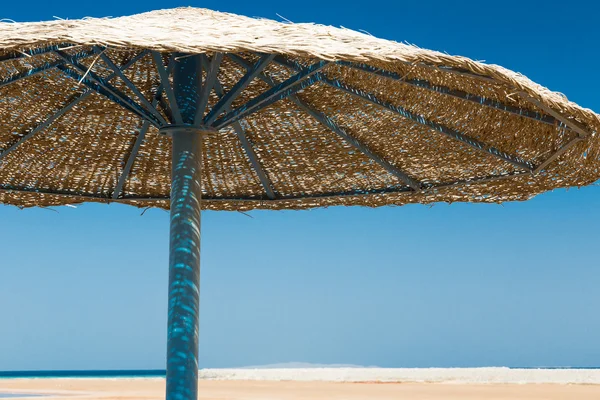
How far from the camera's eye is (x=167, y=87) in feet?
15.6

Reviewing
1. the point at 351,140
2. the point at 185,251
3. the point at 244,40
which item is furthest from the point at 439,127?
the point at 244,40

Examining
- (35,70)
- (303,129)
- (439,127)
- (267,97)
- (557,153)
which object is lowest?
(557,153)

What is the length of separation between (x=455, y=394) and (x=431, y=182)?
29.1 feet

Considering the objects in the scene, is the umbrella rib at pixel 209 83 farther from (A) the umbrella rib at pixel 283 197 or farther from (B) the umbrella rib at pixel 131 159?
(A) the umbrella rib at pixel 283 197

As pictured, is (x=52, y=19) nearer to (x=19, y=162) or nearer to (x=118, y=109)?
(x=118, y=109)

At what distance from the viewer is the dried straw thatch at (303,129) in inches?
169

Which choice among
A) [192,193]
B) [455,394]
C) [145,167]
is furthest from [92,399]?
[192,193]

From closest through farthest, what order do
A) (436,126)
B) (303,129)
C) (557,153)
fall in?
1. (557,153)
2. (436,126)
3. (303,129)

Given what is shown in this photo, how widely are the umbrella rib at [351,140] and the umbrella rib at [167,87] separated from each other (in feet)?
2.68

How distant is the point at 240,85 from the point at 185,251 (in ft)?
3.44

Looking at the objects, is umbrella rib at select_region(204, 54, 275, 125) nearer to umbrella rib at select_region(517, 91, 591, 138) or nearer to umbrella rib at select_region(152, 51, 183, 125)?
umbrella rib at select_region(152, 51, 183, 125)

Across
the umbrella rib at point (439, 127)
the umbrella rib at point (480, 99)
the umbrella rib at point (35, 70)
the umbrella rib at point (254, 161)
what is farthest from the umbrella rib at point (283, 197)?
the umbrella rib at point (35, 70)

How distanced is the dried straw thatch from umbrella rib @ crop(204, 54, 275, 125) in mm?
181

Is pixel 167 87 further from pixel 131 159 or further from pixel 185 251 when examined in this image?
pixel 131 159
